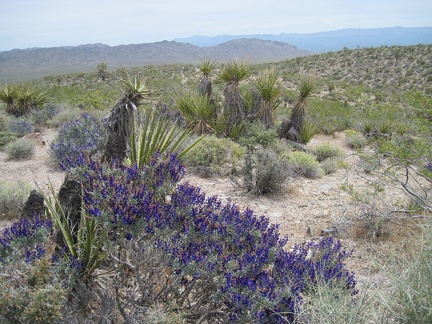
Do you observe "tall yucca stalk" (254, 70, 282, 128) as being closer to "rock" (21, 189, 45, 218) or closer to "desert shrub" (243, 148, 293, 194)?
"desert shrub" (243, 148, 293, 194)

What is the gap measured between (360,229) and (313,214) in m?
0.78

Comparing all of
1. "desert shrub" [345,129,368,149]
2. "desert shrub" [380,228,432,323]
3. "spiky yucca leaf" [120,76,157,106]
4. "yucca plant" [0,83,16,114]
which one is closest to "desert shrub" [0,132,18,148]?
"yucca plant" [0,83,16,114]

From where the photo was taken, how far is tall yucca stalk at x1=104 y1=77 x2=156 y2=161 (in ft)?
13.4

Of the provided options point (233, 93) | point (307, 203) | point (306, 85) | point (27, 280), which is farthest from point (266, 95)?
point (27, 280)

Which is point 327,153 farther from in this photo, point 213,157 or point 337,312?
point 337,312

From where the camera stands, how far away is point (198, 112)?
8797mm

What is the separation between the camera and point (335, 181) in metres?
6.81

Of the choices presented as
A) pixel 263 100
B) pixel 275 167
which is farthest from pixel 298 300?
pixel 263 100

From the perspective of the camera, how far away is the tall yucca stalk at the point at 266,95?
8766 mm

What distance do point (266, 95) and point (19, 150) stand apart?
5.74 metres

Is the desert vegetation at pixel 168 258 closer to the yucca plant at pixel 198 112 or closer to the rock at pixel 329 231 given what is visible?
the rock at pixel 329 231

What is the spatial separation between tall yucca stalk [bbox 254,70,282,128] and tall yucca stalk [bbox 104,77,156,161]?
16.5 ft

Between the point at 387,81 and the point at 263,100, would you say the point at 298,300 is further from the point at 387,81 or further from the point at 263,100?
A: the point at 387,81

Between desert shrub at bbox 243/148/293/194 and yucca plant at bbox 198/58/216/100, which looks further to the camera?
yucca plant at bbox 198/58/216/100
